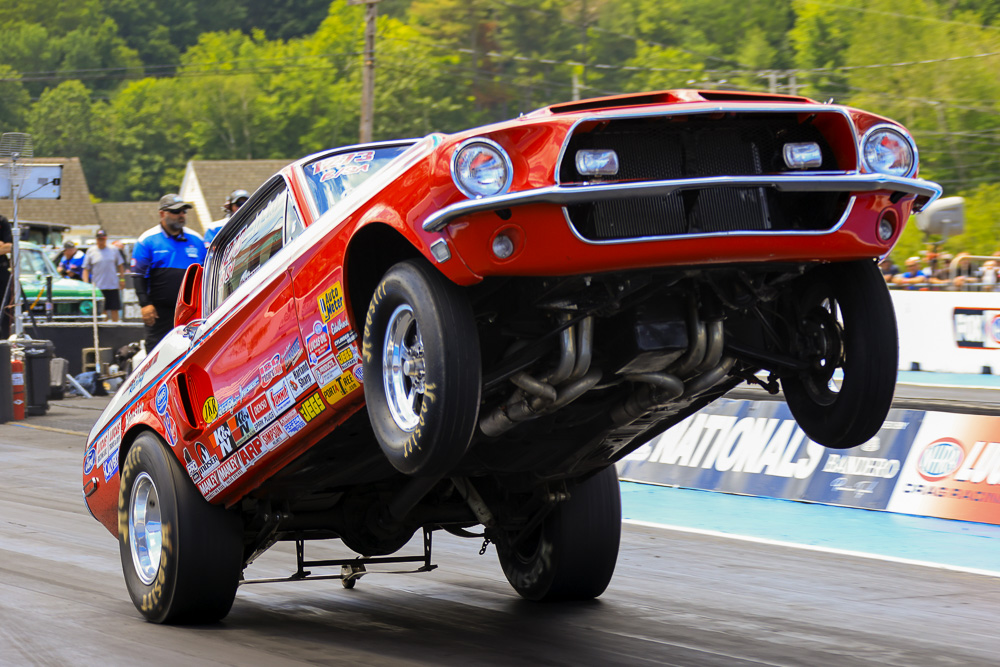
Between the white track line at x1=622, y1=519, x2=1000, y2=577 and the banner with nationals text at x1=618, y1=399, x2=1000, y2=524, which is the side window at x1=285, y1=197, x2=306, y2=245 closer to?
the white track line at x1=622, y1=519, x2=1000, y2=577

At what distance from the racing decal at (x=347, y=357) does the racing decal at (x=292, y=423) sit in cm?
38

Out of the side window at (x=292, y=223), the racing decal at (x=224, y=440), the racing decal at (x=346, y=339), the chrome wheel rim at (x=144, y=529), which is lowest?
the chrome wheel rim at (x=144, y=529)

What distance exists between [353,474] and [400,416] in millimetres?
995

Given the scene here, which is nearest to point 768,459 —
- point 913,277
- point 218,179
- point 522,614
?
point 522,614

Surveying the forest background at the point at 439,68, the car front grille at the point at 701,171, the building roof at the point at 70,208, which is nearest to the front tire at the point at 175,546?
the car front grille at the point at 701,171

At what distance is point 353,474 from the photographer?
514 cm

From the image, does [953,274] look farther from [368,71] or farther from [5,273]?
[5,273]

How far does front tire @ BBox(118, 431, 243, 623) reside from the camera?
540 cm

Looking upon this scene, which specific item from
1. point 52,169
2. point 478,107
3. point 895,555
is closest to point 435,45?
point 478,107

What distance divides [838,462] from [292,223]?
18.3 feet

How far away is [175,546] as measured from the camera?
539cm

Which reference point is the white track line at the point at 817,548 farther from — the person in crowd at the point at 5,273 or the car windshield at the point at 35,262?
the car windshield at the point at 35,262

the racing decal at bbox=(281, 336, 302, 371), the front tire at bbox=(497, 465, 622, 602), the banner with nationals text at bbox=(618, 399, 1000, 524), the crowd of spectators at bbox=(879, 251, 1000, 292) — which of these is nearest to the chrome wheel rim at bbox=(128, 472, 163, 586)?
the racing decal at bbox=(281, 336, 302, 371)

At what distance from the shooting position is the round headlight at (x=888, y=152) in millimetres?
4195
